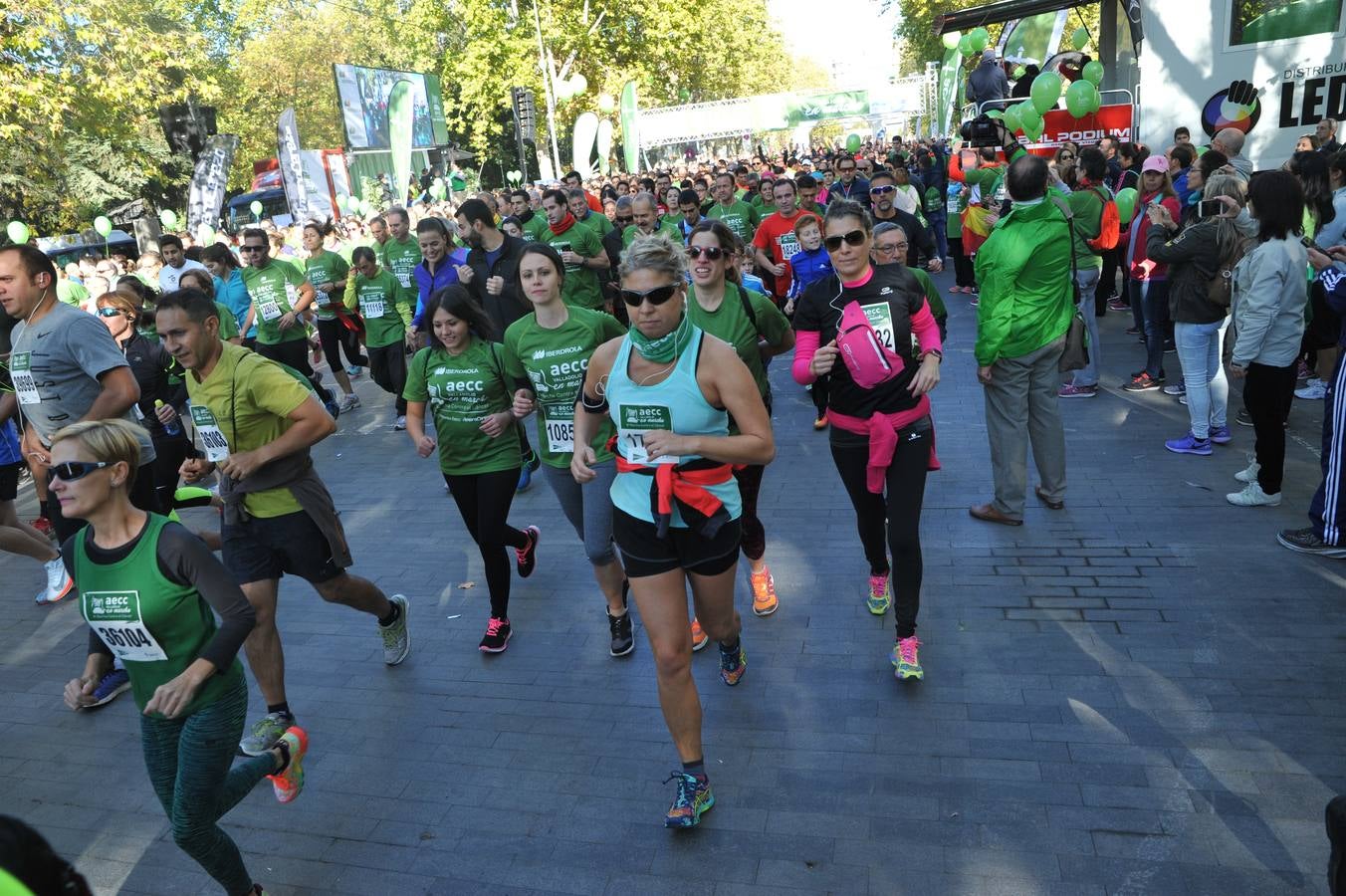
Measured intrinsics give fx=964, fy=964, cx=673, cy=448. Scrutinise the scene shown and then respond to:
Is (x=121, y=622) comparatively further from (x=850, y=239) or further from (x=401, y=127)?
(x=401, y=127)

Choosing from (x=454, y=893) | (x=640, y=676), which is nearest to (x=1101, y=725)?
(x=640, y=676)

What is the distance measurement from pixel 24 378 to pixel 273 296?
467cm

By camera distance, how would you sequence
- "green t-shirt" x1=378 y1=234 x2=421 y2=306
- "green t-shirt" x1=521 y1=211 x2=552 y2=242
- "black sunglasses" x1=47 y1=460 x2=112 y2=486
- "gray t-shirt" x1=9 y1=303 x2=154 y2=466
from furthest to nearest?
"green t-shirt" x1=521 y1=211 x2=552 y2=242, "green t-shirt" x1=378 y1=234 x2=421 y2=306, "gray t-shirt" x1=9 y1=303 x2=154 y2=466, "black sunglasses" x1=47 y1=460 x2=112 y2=486

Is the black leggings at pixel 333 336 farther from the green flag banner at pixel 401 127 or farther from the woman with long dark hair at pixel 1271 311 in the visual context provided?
the green flag banner at pixel 401 127

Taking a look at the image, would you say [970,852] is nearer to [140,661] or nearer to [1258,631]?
[1258,631]

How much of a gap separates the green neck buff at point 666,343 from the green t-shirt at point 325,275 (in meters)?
7.95

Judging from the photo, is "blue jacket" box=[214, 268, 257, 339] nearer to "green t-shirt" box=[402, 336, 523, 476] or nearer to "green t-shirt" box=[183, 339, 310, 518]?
"green t-shirt" box=[402, 336, 523, 476]

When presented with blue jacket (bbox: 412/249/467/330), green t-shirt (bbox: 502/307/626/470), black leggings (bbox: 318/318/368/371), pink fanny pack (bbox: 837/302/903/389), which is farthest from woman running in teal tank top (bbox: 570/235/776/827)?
black leggings (bbox: 318/318/368/371)

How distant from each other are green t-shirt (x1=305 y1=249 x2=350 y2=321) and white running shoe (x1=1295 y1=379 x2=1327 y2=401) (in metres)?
9.16

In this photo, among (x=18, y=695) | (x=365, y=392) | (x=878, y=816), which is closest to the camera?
(x=878, y=816)

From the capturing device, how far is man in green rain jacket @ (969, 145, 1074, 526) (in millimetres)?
5477

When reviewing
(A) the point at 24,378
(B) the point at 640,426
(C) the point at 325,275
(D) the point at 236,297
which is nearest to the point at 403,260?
(C) the point at 325,275

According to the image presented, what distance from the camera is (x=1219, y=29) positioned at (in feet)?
47.9

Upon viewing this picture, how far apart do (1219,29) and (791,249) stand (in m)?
9.92
